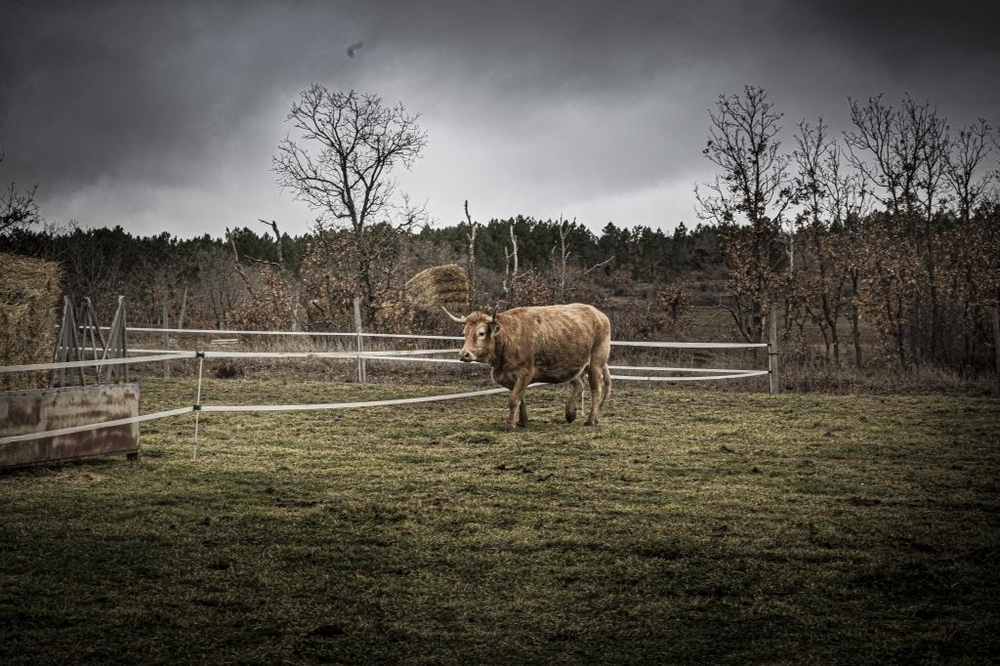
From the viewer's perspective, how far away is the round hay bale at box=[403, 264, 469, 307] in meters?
22.8

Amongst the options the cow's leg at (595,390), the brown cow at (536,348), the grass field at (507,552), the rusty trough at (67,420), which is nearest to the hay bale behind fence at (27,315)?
the grass field at (507,552)

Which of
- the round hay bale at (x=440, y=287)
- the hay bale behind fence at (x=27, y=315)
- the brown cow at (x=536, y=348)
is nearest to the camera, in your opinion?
the brown cow at (x=536, y=348)

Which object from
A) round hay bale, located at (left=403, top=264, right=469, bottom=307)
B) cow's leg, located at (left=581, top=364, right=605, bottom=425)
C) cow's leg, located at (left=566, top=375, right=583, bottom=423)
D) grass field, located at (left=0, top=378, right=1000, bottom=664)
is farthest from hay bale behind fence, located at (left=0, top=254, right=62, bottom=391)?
round hay bale, located at (left=403, top=264, right=469, bottom=307)

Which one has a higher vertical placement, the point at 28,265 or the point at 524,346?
the point at 28,265

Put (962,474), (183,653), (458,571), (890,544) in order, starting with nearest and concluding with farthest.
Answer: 1. (183,653)
2. (458,571)
3. (890,544)
4. (962,474)

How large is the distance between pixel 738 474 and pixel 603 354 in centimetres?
408

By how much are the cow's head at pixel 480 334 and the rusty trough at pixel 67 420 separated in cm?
414

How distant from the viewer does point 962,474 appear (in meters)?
7.33

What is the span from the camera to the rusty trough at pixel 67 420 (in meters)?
7.02

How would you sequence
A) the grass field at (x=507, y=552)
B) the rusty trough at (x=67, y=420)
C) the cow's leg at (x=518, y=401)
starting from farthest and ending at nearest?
the cow's leg at (x=518, y=401) → the rusty trough at (x=67, y=420) → the grass field at (x=507, y=552)

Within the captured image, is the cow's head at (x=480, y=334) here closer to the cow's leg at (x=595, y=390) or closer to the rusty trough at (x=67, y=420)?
the cow's leg at (x=595, y=390)

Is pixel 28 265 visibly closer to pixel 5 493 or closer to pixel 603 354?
pixel 5 493

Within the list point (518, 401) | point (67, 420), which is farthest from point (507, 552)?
point (518, 401)

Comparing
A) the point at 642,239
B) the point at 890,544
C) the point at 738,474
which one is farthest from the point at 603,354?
the point at 642,239
